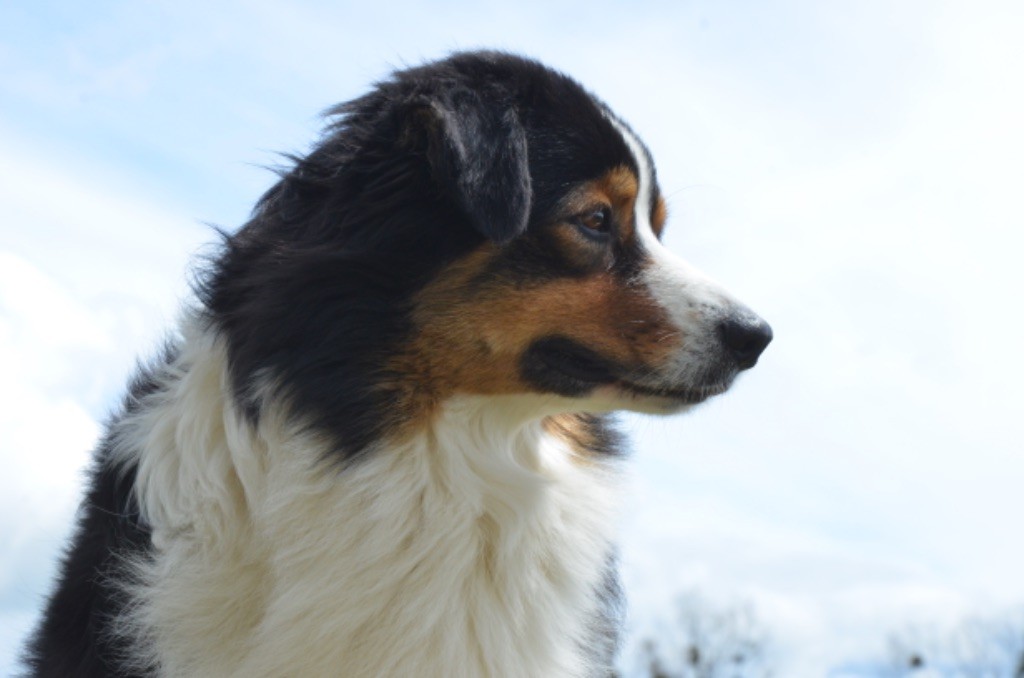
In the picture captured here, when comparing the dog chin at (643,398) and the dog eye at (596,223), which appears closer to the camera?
the dog chin at (643,398)

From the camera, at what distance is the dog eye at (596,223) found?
4398mm

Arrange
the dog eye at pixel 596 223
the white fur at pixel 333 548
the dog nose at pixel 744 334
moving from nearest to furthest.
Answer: the white fur at pixel 333 548, the dog nose at pixel 744 334, the dog eye at pixel 596 223

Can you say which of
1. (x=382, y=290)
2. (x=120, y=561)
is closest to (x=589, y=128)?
(x=382, y=290)

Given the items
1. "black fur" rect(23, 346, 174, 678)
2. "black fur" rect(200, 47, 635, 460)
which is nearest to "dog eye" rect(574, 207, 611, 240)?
"black fur" rect(200, 47, 635, 460)

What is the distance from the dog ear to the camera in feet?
13.5

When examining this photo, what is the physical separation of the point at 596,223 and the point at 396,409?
1016mm

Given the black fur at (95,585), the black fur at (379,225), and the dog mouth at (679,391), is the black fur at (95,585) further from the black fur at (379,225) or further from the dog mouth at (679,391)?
the dog mouth at (679,391)

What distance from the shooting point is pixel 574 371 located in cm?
417

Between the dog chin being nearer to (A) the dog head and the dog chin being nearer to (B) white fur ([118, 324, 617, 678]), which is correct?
(A) the dog head

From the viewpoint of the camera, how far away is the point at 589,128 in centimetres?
457

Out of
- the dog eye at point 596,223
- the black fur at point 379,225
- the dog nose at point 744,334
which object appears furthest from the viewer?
the dog eye at point 596,223

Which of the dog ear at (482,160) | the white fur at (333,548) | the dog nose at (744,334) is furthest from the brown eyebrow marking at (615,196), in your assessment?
the white fur at (333,548)

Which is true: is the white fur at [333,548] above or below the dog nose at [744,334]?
below

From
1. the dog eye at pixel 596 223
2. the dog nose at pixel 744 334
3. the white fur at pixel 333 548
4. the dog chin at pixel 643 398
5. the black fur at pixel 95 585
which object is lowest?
the black fur at pixel 95 585
